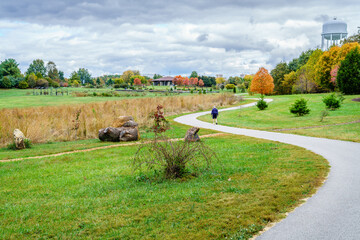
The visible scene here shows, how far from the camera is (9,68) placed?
209ft

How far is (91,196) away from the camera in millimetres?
6902

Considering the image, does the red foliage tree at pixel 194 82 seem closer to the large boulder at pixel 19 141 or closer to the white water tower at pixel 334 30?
the white water tower at pixel 334 30

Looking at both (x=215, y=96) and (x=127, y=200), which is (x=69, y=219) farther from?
(x=215, y=96)

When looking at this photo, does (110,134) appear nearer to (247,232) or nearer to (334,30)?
(247,232)

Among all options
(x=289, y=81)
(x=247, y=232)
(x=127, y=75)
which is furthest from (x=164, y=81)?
(x=247, y=232)

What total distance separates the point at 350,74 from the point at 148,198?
125 ft

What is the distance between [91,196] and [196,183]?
2539 mm

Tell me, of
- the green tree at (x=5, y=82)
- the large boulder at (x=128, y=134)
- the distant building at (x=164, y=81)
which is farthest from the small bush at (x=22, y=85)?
the distant building at (x=164, y=81)

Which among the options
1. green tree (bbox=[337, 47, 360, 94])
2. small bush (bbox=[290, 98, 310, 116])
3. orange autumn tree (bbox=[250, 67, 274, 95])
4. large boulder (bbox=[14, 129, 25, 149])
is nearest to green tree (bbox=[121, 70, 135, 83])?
orange autumn tree (bbox=[250, 67, 274, 95])

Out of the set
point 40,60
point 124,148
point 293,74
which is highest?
point 40,60

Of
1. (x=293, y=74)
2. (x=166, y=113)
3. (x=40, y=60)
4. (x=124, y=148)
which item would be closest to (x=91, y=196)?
(x=124, y=148)

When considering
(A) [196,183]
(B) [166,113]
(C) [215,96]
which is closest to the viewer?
(A) [196,183]

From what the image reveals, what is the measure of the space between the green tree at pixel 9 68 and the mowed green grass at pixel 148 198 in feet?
202

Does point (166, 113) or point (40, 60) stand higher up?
Answer: point (40, 60)
